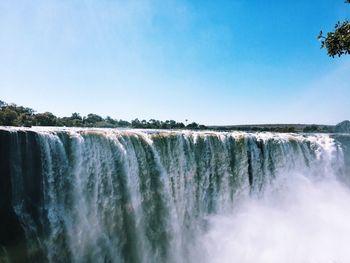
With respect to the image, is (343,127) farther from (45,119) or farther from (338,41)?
(338,41)

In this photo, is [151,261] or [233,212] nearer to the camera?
[151,261]

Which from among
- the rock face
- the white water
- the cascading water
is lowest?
the white water

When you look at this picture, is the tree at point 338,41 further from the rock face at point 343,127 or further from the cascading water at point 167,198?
the rock face at point 343,127

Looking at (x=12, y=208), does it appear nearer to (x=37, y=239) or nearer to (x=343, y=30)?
(x=37, y=239)

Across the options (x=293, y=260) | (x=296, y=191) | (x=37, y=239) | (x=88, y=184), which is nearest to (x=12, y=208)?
(x=37, y=239)

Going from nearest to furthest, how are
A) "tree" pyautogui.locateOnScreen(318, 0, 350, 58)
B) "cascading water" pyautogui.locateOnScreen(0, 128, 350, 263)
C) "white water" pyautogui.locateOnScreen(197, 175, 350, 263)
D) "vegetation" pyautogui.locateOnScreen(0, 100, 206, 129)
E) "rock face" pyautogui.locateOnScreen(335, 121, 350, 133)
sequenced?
1. "tree" pyautogui.locateOnScreen(318, 0, 350, 58)
2. "cascading water" pyautogui.locateOnScreen(0, 128, 350, 263)
3. "white water" pyautogui.locateOnScreen(197, 175, 350, 263)
4. "vegetation" pyautogui.locateOnScreen(0, 100, 206, 129)
5. "rock face" pyautogui.locateOnScreen(335, 121, 350, 133)

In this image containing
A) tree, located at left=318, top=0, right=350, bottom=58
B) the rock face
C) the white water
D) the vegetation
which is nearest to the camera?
tree, located at left=318, top=0, right=350, bottom=58

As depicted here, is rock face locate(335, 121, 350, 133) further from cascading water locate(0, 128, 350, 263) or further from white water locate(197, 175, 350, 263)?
white water locate(197, 175, 350, 263)

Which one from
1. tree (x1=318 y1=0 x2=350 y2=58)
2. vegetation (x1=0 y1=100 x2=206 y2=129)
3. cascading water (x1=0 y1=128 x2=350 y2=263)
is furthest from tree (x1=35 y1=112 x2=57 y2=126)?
tree (x1=318 y1=0 x2=350 y2=58)
